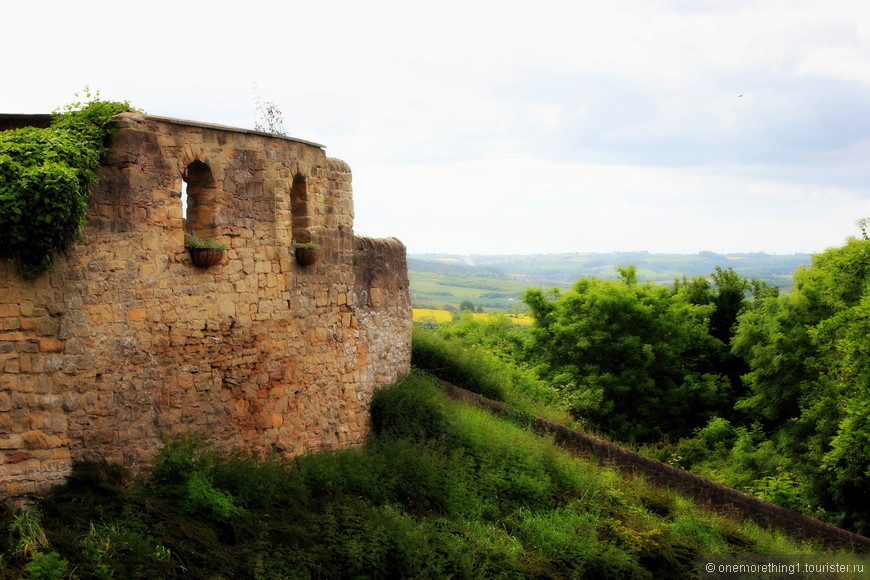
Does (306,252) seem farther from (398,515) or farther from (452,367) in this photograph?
(452,367)

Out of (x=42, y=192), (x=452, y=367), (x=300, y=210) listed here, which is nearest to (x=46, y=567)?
(x=42, y=192)

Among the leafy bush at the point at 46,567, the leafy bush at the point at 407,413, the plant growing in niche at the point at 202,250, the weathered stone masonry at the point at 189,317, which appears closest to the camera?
the leafy bush at the point at 46,567

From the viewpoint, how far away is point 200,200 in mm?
10383

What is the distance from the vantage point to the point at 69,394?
28.2 ft

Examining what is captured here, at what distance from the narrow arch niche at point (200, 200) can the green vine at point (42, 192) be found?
162 centimetres

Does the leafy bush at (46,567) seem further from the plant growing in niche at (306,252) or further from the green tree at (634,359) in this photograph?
the green tree at (634,359)

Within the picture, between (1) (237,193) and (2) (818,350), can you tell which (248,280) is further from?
(2) (818,350)

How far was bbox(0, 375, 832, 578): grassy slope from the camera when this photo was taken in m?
8.15

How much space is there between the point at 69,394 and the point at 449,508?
5.37 meters

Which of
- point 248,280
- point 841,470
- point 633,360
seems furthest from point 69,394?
point 633,360

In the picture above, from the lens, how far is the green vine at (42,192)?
7965mm

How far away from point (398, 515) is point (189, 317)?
138 inches

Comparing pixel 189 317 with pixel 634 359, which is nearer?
pixel 189 317

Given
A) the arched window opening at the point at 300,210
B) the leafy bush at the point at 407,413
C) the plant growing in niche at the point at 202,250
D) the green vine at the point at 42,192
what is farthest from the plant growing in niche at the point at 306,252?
the green vine at the point at 42,192
